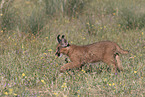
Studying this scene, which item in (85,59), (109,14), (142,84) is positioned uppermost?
(109,14)

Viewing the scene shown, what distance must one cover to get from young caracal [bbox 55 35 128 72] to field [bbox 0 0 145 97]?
0.16 metres

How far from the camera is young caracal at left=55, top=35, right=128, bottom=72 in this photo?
5.09 metres

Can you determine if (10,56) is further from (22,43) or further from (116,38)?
(116,38)

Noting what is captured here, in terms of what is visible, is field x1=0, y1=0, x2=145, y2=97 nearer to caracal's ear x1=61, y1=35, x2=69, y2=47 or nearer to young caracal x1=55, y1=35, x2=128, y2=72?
young caracal x1=55, y1=35, x2=128, y2=72

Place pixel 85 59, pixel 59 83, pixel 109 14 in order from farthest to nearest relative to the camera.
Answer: pixel 109 14 → pixel 85 59 → pixel 59 83

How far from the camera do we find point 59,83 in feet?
14.6

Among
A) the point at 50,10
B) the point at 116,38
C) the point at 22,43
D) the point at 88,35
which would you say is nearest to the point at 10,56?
the point at 22,43

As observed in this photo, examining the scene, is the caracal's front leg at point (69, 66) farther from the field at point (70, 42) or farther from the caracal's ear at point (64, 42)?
the caracal's ear at point (64, 42)

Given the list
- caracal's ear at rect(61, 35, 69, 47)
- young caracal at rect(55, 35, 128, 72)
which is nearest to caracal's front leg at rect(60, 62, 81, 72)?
young caracal at rect(55, 35, 128, 72)

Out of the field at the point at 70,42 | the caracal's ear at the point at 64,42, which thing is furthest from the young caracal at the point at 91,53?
the field at the point at 70,42

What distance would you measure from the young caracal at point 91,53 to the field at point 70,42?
0.54ft

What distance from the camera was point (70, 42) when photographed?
6871mm

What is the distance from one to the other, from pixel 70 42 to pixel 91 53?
1789 mm

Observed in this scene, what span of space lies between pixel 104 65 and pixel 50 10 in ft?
15.6
